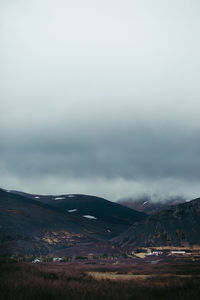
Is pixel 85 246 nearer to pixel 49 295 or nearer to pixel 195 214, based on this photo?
pixel 195 214

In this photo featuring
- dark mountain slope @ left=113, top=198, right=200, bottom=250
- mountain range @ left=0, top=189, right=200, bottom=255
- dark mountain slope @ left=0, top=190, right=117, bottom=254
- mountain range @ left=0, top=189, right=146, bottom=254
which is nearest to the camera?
dark mountain slope @ left=113, top=198, right=200, bottom=250

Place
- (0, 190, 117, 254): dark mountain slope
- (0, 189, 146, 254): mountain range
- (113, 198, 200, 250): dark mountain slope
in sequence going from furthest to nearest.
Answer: (0, 189, 146, 254): mountain range
(0, 190, 117, 254): dark mountain slope
(113, 198, 200, 250): dark mountain slope

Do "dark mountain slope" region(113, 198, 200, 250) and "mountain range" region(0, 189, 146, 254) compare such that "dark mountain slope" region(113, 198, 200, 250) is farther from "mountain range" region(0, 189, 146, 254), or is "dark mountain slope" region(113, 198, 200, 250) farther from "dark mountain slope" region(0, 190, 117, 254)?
"dark mountain slope" region(0, 190, 117, 254)

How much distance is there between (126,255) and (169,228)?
27349mm

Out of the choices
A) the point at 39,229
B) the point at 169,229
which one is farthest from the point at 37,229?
the point at 169,229

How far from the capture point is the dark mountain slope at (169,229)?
113m

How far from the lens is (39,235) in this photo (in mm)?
138625

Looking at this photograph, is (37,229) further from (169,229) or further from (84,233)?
(169,229)

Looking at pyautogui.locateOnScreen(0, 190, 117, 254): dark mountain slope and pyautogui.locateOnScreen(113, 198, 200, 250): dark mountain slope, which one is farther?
pyautogui.locateOnScreen(0, 190, 117, 254): dark mountain slope


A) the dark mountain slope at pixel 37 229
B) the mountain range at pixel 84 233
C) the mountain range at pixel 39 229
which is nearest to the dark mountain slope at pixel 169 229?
the mountain range at pixel 84 233

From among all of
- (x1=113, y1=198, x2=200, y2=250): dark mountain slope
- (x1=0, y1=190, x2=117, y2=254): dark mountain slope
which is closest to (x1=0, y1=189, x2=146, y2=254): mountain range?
(x1=0, y1=190, x2=117, y2=254): dark mountain slope

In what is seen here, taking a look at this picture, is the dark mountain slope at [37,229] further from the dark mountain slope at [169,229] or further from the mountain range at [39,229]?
the dark mountain slope at [169,229]

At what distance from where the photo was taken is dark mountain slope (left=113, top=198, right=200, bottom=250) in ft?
372

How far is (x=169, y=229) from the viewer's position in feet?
397
